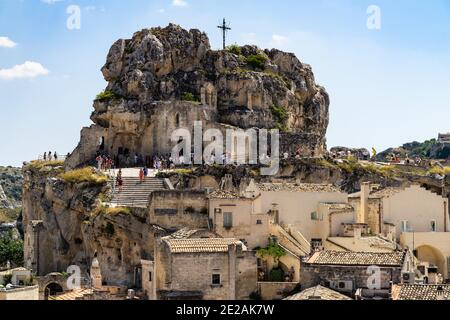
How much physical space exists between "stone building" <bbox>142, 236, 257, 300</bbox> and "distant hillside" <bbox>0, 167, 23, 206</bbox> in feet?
381

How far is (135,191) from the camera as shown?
6775 centimetres

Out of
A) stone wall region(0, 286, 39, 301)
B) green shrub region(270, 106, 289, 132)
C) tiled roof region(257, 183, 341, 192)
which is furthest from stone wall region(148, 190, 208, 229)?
green shrub region(270, 106, 289, 132)

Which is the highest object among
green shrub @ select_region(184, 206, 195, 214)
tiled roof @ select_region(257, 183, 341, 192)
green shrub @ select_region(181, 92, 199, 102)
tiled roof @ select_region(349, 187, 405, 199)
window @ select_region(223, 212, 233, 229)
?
green shrub @ select_region(181, 92, 199, 102)

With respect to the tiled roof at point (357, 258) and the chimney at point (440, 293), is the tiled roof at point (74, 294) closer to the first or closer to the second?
the tiled roof at point (357, 258)

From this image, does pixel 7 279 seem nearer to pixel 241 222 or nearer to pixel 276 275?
pixel 241 222

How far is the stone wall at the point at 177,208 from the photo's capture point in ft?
196

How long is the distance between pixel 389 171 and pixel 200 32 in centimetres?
2173

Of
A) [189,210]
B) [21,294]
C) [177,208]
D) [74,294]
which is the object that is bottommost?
[74,294]

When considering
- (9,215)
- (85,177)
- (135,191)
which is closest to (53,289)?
(135,191)

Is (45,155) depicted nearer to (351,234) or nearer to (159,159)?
(159,159)

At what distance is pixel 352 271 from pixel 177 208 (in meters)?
13.7

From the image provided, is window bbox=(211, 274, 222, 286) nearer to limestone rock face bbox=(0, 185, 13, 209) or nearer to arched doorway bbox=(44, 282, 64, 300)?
arched doorway bbox=(44, 282, 64, 300)

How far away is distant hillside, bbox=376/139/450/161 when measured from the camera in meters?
143

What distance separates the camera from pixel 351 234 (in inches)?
2464
